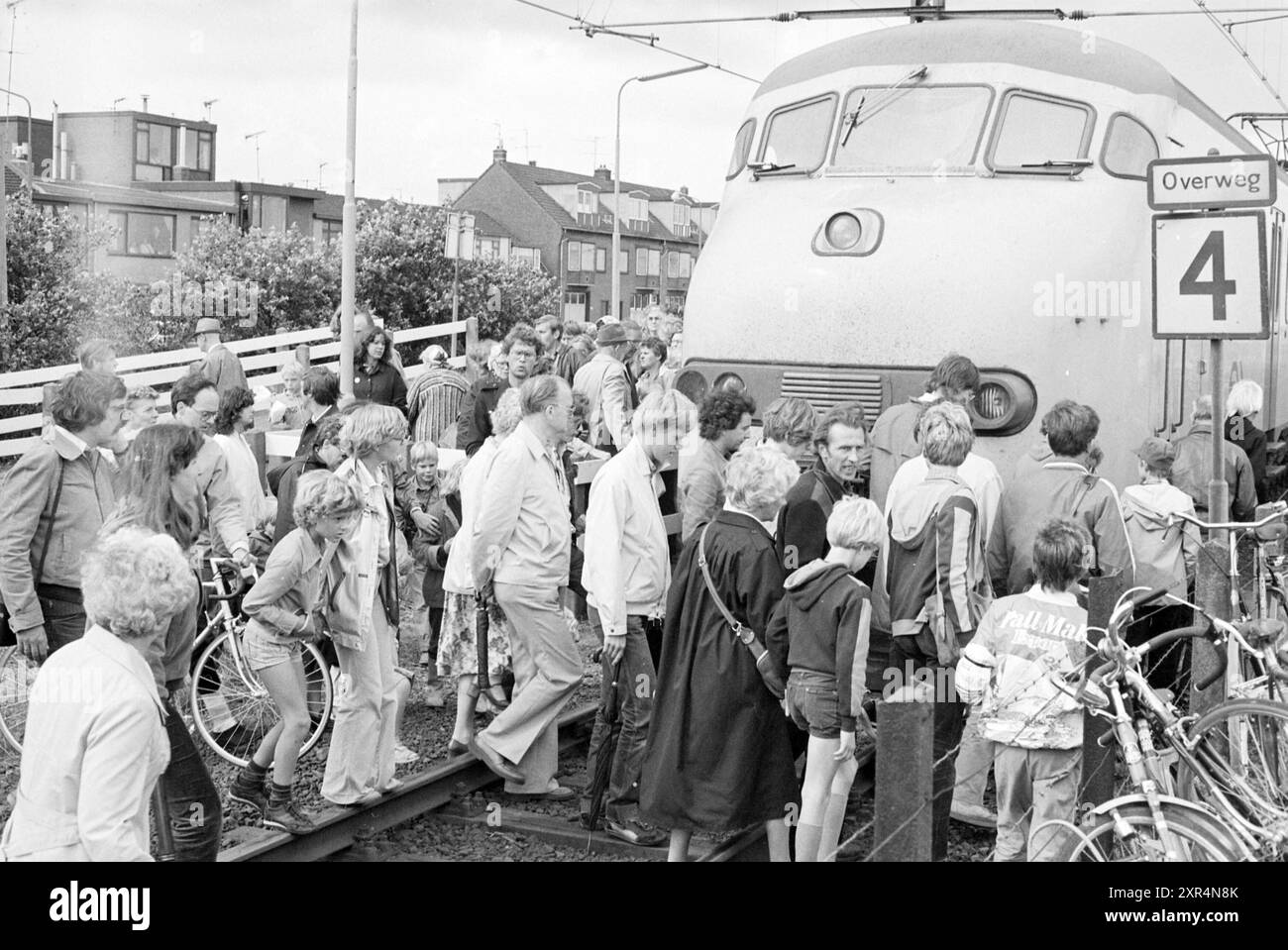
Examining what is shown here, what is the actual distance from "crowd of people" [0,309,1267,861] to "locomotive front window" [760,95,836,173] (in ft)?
8.09

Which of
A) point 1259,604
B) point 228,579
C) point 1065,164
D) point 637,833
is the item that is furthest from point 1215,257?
point 228,579

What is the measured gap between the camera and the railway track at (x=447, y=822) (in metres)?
6.53

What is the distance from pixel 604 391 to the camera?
1248 centimetres

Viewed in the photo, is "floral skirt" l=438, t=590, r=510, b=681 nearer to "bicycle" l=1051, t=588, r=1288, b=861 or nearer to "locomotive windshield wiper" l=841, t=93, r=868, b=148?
"bicycle" l=1051, t=588, r=1288, b=861

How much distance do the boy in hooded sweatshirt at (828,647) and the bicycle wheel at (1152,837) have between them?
1.11 m

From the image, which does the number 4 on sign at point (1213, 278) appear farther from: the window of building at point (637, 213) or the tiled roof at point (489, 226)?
the window of building at point (637, 213)

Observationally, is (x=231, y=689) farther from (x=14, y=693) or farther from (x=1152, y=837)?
(x=1152, y=837)

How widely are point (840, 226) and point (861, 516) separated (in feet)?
13.4

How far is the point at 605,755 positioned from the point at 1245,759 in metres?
2.77

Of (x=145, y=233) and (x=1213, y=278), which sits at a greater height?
(x=145, y=233)

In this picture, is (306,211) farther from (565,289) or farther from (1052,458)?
(1052,458)

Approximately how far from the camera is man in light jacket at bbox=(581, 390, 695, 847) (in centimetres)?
706

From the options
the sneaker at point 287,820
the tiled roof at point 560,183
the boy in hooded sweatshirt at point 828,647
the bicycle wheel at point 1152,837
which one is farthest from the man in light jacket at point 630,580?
the tiled roof at point 560,183
